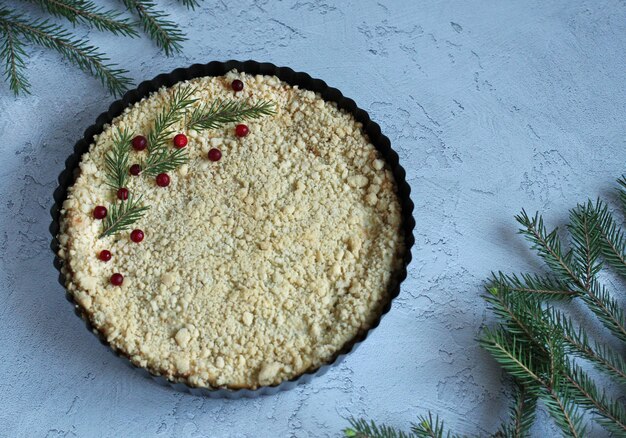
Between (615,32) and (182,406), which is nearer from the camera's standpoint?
(182,406)

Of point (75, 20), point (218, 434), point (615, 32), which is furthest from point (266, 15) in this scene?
point (218, 434)

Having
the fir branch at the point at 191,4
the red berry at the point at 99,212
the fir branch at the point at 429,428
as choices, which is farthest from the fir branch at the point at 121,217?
the fir branch at the point at 429,428

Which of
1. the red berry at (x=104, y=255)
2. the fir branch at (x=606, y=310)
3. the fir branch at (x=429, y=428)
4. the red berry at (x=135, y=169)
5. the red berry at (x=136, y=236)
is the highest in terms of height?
the red berry at (x=135, y=169)

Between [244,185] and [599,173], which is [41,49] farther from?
[599,173]

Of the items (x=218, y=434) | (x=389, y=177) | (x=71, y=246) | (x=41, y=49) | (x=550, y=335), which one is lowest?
(x=218, y=434)

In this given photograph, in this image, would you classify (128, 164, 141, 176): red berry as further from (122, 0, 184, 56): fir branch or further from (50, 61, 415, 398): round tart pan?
(122, 0, 184, 56): fir branch

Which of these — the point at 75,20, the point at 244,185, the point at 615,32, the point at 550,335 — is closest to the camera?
the point at 550,335

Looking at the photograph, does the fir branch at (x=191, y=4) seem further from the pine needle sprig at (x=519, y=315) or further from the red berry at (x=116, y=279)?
the pine needle sprig at (x=519, y=315)
